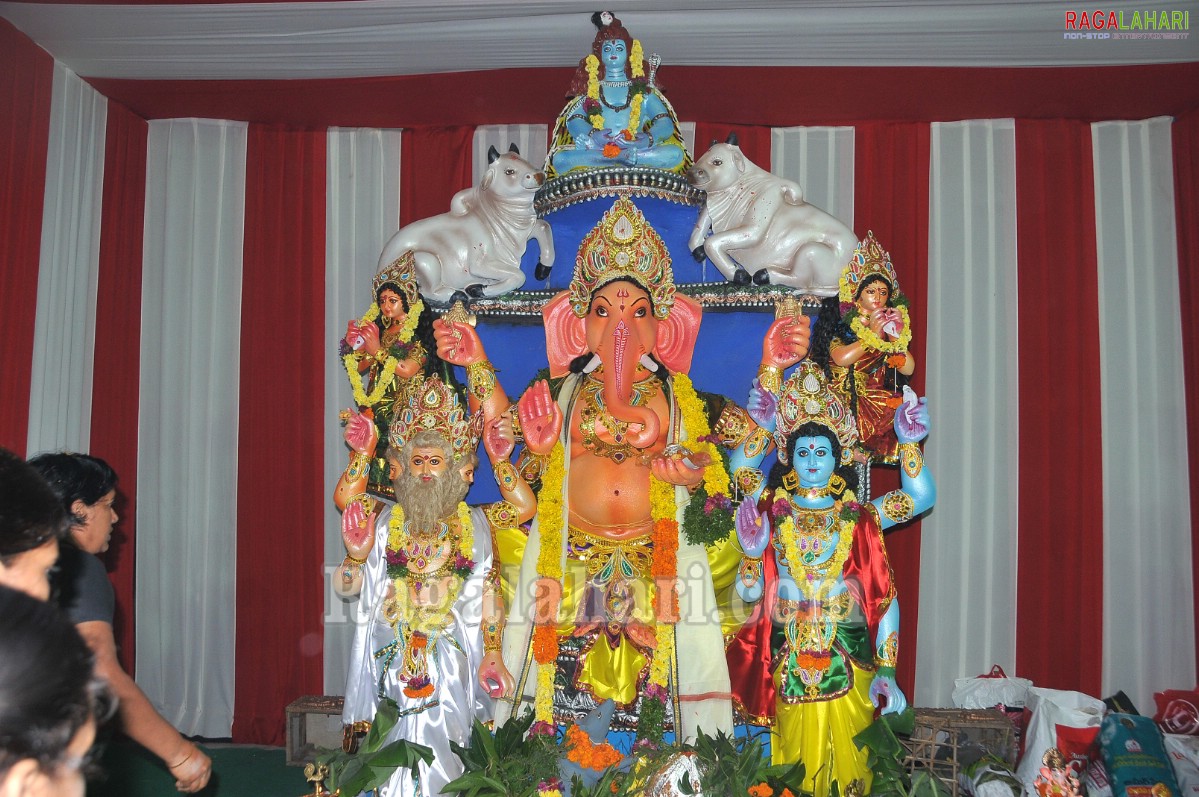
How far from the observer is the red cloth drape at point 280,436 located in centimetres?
614

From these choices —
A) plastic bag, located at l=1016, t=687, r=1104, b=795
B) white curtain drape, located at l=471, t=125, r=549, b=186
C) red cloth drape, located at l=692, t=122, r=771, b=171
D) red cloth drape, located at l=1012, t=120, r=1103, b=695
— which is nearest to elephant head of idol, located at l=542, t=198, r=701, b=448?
red cloth drape, located at l=692, t=122, r=771, b=171

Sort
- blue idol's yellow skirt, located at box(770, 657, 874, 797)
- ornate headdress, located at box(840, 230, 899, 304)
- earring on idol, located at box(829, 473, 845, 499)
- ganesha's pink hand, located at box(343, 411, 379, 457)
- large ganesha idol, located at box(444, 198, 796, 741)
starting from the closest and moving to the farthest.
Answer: blue idol's yellow skirt, located at box(770, 657, 874, 797), earring on idol, located at box(829, 473, 845, 499), large ganesha idol, located at box(444, 198, 796, 741), ornate headdress, located at box(840, 230, 899, 304), ganesha's pink hand, located at box(343, 411, 379, 457)

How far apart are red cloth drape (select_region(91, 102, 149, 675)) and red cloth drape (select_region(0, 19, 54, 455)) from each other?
0.70 metres

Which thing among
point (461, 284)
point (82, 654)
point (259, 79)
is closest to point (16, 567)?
point (82, 654)

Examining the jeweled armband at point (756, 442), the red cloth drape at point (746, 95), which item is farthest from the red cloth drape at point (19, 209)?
the jeweled armband at point (756, 442)

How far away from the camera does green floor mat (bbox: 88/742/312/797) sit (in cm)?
512

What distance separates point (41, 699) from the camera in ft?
4.05

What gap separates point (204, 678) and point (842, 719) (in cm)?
397

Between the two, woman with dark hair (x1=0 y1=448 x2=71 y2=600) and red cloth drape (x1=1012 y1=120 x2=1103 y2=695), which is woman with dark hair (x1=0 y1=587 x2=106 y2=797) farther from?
red cloth drape (x1=1012 y1=120 x2=1103 y2=695)

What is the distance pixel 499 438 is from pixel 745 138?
258cm

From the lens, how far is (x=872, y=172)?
596cm

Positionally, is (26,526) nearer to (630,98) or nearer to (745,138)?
(630,98)

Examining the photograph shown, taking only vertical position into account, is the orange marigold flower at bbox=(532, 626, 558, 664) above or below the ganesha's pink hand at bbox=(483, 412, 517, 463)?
below

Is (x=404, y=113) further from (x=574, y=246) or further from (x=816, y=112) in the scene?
(x=816, y=112)
